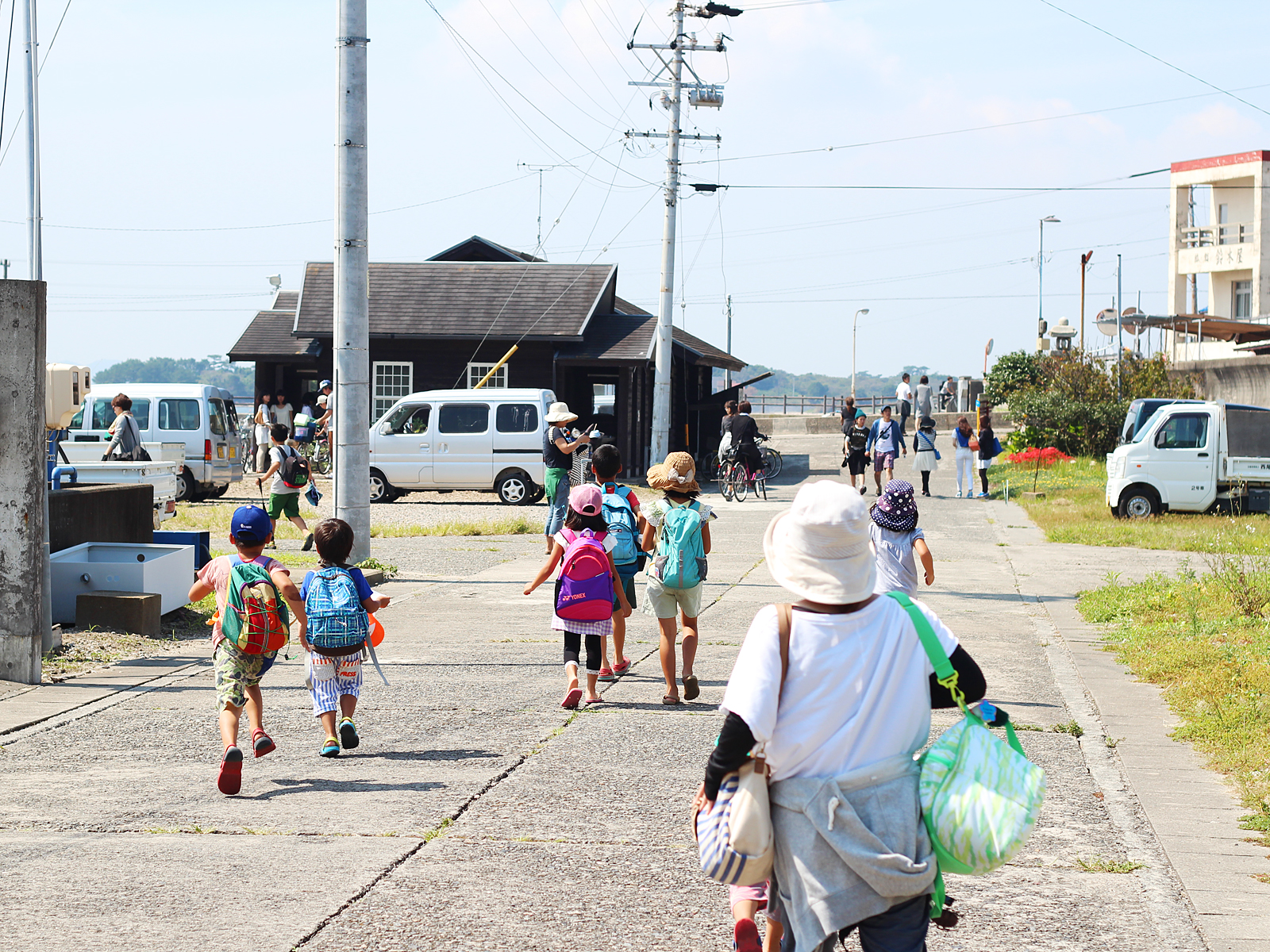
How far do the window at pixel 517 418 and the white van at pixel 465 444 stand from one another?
15 millimetres

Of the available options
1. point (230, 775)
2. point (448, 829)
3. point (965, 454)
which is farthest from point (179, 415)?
point (448, 829)

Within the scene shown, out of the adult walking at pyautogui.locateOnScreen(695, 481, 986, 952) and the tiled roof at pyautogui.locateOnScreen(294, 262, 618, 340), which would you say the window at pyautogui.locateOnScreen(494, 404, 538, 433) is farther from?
the adult walking at pyautogui.locateOnScreen(695, 481, 986, 952)

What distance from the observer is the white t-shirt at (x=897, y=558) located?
7.88m

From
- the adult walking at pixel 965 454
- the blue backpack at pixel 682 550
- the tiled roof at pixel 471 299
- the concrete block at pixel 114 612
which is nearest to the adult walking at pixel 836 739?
the blue backpack at pixel 682 550

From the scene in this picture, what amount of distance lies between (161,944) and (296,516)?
12590 millimetres

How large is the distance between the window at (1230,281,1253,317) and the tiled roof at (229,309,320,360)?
3842 centimetres

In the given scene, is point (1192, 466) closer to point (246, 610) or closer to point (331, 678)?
point (331, 678)

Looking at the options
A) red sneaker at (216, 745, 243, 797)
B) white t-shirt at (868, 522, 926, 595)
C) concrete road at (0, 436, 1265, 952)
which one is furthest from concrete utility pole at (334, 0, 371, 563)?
red sneaker at (216, 745, 243, 797)

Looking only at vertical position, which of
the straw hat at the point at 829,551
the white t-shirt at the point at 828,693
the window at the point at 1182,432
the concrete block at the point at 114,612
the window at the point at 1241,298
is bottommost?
the concrete block at the point at 114,612

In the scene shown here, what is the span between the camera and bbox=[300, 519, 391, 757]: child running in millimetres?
6273

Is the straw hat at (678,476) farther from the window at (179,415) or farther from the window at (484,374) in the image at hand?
the window at (484,374)

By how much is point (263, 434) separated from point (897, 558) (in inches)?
927

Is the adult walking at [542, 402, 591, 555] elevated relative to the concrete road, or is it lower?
elevated

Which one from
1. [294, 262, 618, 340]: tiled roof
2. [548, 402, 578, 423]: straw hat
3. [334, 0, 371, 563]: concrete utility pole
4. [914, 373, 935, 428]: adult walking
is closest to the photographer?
[334, 0, 371, 563]: concrete utility pole
